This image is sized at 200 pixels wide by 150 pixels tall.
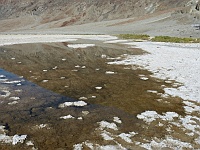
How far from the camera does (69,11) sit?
144750 millimetres

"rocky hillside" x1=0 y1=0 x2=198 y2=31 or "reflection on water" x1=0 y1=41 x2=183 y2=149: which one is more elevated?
"rocky hillside" x1=0 y1=0 x2=198 y2=31

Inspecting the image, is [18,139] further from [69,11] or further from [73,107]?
[69,11]

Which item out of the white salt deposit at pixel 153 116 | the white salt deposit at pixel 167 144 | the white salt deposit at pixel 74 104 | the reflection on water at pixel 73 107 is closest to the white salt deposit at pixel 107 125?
the reflection on water at pixel 73 107

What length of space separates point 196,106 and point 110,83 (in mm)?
3879

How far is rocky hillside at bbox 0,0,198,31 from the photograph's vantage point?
397 feet

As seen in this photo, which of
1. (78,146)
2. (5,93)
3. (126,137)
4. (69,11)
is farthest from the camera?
(69,11)

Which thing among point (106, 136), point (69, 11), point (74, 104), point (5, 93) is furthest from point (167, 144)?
point (69, 11)

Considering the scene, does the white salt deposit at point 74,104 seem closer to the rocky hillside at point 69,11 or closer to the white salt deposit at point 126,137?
the white salt deposit at point 126,137

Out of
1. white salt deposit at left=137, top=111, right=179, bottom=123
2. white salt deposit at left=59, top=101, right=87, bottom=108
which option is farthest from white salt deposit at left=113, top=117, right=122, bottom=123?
white salt deposit at left=59, top=101, right=87, bottom=108

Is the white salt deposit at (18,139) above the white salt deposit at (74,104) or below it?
above

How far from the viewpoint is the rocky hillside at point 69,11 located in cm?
12104

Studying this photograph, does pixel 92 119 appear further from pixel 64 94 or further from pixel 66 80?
pixel 66 80

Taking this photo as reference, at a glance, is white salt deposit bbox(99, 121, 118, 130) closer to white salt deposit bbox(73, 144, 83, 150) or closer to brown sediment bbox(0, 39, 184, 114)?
white salt deposit bbox(73, 144, 83, 150)

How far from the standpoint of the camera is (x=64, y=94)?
8.75 meters
